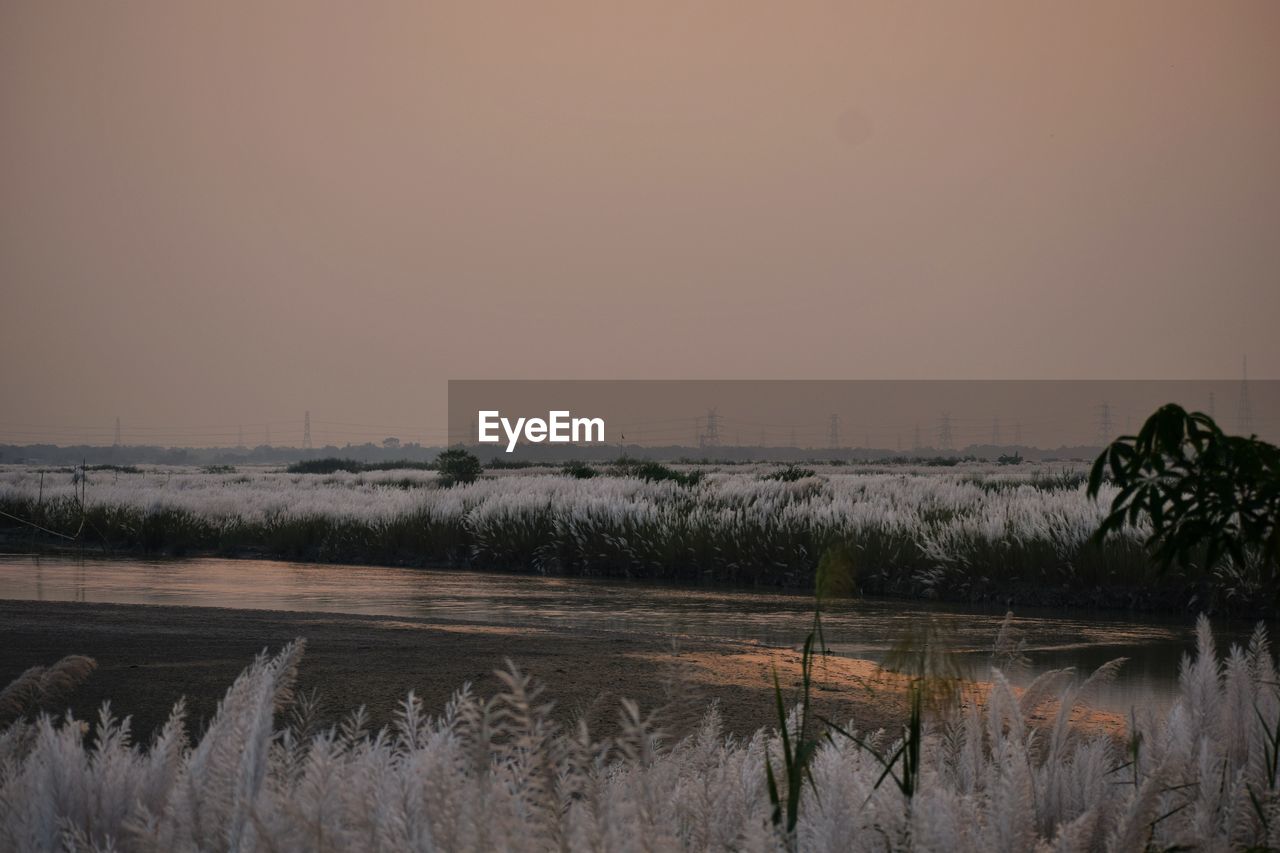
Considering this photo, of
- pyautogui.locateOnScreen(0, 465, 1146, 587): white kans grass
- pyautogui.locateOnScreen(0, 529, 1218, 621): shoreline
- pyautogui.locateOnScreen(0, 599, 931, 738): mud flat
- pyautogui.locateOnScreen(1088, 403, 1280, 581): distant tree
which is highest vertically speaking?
pyautogui.locateOnScreen(1088, 403, 1280, 581): distant tree

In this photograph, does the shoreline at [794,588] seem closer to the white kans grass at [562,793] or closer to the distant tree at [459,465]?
the white kans grass at [562,793]

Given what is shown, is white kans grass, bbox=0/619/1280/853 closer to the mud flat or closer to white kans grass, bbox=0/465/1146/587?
the mud flat

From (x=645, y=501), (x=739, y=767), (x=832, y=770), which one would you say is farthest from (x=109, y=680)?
(x=645, y=501)

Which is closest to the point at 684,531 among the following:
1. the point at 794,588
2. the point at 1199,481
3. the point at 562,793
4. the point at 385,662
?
the point at 794,588

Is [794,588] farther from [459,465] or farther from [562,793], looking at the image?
[459,465]

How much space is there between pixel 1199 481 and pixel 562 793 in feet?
6.57

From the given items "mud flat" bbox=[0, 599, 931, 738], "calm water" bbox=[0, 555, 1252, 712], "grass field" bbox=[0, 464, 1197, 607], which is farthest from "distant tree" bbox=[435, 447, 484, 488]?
"mud flat" bbox=[0, 599, 931, 738]

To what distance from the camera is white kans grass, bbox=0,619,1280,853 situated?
217 cm

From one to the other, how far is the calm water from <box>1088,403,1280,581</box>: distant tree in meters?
5.06

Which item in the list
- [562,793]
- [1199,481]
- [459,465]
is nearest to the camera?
[562,793]

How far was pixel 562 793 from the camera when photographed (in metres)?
2.26

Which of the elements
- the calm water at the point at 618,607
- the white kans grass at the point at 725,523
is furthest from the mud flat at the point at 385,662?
the white kans grass at the point at 725,523

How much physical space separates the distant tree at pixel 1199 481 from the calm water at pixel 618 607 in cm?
506

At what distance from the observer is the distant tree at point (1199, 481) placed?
10.4 ft
